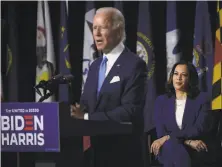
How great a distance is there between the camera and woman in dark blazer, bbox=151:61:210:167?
269 centimetres

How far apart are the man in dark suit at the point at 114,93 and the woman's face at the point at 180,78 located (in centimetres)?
26

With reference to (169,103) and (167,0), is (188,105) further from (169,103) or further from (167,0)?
(167,0)

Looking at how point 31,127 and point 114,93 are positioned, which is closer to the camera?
point 31,127

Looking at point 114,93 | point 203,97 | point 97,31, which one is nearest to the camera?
point 114,93

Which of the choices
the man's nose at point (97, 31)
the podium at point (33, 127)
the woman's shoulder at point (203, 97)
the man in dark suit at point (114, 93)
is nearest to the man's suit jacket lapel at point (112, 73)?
the man in dark suit at point (114, 93)

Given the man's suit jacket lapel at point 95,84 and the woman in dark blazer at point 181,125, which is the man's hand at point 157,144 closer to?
the woman in dark blazer at point 181,125

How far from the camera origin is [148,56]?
10.6 ft

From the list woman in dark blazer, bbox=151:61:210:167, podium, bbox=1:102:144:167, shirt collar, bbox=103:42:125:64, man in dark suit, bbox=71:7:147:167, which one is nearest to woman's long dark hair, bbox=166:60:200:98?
woman in dark blazer, bbox=151:61:210:167

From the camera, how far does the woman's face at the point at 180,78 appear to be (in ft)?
8.92

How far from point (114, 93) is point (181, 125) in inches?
22.9

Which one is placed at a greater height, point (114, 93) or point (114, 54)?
point (114, 54)

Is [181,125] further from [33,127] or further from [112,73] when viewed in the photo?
[33,127]

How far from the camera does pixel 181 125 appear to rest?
8.87 feet

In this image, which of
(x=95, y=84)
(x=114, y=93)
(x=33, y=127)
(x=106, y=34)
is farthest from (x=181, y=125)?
(x=33, y=127)
